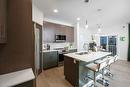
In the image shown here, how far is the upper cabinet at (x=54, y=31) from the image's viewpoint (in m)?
4.56

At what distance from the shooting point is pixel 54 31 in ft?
16.1

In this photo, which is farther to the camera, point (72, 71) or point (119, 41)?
point (119, 41)

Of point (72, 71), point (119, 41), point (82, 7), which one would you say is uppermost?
point (82, 7)

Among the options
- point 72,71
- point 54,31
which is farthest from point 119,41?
point 72,71

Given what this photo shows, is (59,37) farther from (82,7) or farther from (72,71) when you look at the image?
(72,71)

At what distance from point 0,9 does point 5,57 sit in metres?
0.83

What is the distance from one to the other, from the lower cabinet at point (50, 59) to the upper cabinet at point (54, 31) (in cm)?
70

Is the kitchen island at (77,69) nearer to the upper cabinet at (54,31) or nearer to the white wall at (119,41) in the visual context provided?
the upper cabinet at (54,31)

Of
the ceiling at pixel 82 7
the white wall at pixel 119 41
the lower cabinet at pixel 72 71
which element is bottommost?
the lower cabinet at pixel 72 71

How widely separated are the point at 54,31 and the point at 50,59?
1526 millimetres

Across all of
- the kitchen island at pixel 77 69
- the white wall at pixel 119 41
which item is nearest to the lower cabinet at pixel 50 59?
the kitchen island at pixel 77 69

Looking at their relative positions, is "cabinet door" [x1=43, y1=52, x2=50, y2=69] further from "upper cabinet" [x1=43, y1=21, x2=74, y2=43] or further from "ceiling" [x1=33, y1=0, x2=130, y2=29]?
"ceiling" [x1=33, y1=0, x2=130, y2=29]

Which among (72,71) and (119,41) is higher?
(119,41)

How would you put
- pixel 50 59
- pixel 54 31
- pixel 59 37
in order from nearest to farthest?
1. pixel 50 59
2. pixel 54 31
3. pixel 59 37
